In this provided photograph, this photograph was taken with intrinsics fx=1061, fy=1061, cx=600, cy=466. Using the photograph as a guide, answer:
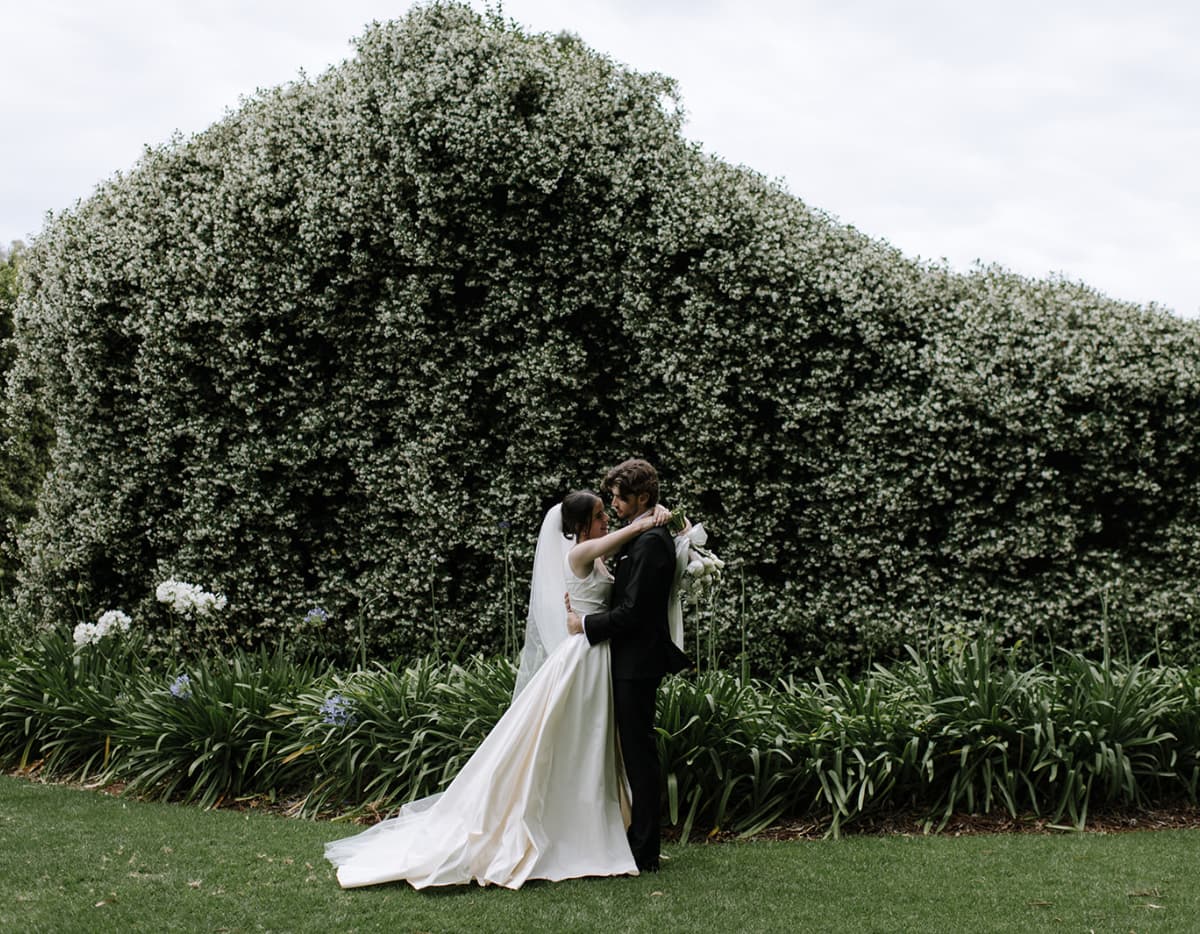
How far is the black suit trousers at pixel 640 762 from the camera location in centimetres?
543

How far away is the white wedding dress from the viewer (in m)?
5.29

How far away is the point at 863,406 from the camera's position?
881 centimetres

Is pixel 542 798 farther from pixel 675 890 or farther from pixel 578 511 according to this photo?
pixel 578 511

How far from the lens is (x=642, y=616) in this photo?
17.6ft

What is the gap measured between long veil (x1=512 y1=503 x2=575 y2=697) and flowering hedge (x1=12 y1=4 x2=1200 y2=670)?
348 centimetres

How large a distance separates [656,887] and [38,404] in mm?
10078

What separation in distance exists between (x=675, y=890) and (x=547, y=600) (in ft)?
5.26

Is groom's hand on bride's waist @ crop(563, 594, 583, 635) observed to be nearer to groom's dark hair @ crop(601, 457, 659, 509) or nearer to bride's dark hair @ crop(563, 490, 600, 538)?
bride's dark hair @ crop(563, 490, 600, 538)

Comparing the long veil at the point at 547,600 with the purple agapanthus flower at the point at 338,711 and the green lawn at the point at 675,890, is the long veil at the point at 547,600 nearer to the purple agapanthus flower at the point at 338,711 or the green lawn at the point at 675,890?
the green lawn at the point at 675,890

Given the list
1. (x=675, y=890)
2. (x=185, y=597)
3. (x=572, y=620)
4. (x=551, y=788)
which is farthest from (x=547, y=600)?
(x=185, y=597)

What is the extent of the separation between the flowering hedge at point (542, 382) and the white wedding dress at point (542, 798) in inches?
145

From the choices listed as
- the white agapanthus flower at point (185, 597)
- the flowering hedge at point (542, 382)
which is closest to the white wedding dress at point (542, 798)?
the white agapanthus flower at point (185, 597)

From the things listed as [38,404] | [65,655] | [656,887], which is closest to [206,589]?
[65,655]

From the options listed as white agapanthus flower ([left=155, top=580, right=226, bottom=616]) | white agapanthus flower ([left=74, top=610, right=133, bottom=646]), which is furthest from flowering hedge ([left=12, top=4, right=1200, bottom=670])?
white agapanthus flower ([left=155, top=580, right=226, bottom=616])
